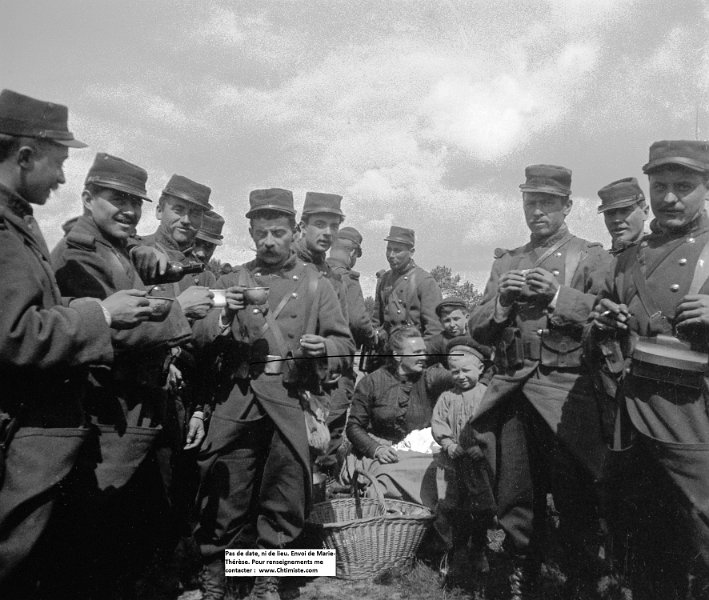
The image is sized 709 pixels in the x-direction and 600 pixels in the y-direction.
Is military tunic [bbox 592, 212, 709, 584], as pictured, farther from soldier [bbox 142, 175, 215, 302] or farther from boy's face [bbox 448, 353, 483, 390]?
soldier [bbox 142, 175, 215, 302]

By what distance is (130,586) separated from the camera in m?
4.72

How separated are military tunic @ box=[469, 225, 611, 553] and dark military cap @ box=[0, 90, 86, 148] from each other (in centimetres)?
292

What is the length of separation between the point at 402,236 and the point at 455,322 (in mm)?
2130

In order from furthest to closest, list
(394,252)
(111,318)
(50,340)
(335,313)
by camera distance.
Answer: (394,252) → (335,313) → (111,318) → (50,340)

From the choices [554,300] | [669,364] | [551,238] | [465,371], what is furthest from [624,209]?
[669,364]

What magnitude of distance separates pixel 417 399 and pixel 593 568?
7.51ft

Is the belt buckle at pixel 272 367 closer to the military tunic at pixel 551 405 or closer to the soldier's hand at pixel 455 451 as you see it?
the military tunic at pixel 551 405

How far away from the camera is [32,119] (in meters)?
2.99


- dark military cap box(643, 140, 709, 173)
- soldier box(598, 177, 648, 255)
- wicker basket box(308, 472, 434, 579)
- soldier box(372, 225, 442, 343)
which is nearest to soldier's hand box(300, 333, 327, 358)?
wicker basket box(308, 472, 434, 579)

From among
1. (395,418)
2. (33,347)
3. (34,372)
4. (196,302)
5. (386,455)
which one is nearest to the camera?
(33,347)

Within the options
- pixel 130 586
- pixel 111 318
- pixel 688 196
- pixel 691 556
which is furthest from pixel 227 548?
pixel 688 196

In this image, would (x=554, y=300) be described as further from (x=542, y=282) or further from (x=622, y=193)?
(x=622, y=193)

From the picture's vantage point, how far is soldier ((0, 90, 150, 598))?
260 cm

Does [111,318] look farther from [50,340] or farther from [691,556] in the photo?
[691,556]
